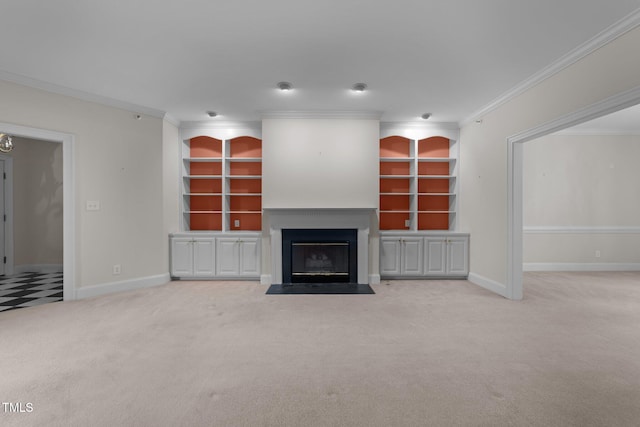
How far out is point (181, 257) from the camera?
4.87 metres

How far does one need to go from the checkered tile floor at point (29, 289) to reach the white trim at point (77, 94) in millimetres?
2699

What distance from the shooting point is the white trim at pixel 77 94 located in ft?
11.1

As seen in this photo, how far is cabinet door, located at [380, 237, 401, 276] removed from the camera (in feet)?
16.1

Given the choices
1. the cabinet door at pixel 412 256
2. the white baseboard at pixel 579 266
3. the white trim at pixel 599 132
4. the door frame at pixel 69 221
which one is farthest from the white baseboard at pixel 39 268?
the white trim at pixel 599 132

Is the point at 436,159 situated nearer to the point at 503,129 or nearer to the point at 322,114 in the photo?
the point at 503,129

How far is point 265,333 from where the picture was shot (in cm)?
282

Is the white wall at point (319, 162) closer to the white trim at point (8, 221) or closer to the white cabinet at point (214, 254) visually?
the white cabinet at point (214, 254)

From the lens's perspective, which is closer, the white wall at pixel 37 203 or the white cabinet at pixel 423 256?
the white cabinet at pixel 423 256

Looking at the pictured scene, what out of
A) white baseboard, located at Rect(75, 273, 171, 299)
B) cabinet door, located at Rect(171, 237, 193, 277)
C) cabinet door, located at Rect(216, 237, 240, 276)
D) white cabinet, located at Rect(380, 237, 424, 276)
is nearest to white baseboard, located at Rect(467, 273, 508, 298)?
white cabinet, located at Rect(380, 237, 424, 276)

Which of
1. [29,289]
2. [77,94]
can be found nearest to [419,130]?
[77,94]

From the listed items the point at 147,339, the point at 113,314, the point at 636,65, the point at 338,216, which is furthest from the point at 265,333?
the point at 636,65

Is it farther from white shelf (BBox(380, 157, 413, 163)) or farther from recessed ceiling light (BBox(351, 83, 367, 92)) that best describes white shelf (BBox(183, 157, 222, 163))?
white shelf (BBox(380, 157, 413, 163))

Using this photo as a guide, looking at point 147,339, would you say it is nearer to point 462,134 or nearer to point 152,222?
point 152,222

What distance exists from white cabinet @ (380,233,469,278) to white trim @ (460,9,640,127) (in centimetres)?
221
